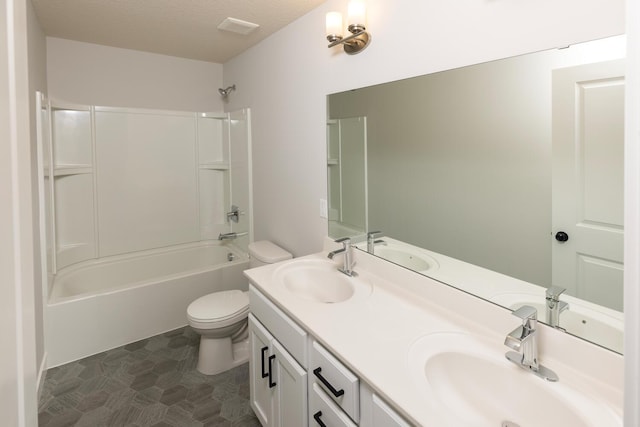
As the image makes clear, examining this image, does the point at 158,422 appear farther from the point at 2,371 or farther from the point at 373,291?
the point at 2,371

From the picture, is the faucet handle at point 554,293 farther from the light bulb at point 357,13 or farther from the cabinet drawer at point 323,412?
the light bulb at point 357,13

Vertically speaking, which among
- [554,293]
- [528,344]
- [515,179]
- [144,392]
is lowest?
[144,392]

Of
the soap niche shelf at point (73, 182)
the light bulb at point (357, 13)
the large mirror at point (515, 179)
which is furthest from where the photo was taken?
the soap niche shelf at point (73, 182)

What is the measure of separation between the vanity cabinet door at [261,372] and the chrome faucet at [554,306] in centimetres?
108

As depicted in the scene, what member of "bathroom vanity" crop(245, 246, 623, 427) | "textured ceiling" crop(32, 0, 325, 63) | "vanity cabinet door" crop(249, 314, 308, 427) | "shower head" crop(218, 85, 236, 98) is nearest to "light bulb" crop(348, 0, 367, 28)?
"textured ceiling" crop(32, 0, 325, 63)

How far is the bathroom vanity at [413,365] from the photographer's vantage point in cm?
90

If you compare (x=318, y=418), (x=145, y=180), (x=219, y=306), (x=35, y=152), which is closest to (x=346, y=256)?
(x=318, y=418)

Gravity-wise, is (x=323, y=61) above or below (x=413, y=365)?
above

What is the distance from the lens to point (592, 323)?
3.28ft

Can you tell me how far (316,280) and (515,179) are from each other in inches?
43.8

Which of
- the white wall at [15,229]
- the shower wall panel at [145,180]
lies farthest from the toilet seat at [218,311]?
the white wall at [15,229]

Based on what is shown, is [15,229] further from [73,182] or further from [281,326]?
[73,182]

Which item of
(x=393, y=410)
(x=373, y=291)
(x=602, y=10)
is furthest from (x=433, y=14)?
(x=393, y=410)

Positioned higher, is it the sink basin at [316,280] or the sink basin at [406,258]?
the sink basin at [406,258]
